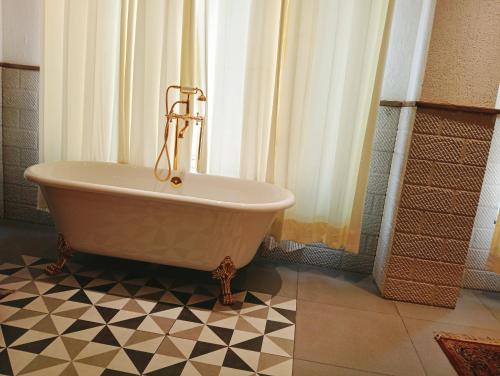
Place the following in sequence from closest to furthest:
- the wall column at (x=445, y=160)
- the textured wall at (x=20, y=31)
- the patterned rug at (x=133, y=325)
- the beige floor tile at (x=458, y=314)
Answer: the patterned rug at (x=133, y=325) < the wall column at (x=445, y=160) < the beige floor tile at (x=458, y=314) < the textured wall at (x=20, y=31)

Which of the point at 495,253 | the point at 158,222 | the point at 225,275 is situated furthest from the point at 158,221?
the point at 495,253

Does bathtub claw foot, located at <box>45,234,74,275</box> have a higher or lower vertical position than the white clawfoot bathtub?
lower

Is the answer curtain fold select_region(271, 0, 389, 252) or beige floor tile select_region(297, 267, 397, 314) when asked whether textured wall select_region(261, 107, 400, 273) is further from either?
curtain fold select_region(271, 0, 389, 252)

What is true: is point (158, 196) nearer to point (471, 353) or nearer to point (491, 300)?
point (471, 353)

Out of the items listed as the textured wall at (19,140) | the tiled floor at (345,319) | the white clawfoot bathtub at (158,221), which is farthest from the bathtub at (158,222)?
the textured wall at (19,140)

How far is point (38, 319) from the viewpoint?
1680mm

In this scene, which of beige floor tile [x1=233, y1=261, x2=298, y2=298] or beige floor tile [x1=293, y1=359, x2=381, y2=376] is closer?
beige floor tile [x1=293, y1=359, x2=381, y2=376]

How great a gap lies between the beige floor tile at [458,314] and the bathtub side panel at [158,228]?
0.87 metres

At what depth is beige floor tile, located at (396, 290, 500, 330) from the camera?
1999 mm

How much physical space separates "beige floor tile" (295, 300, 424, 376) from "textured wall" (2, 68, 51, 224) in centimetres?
191

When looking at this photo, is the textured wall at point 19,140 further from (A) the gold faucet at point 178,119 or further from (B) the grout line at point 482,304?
(B) the grout line at point 482,304

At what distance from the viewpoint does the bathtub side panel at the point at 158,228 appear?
71.1 inches

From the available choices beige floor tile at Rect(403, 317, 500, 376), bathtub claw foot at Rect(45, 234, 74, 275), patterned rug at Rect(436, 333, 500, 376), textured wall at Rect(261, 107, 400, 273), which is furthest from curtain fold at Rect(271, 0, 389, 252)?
bathtub claw foot at Rect(45, 234, 74, 275)

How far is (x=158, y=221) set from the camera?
1853 mm
